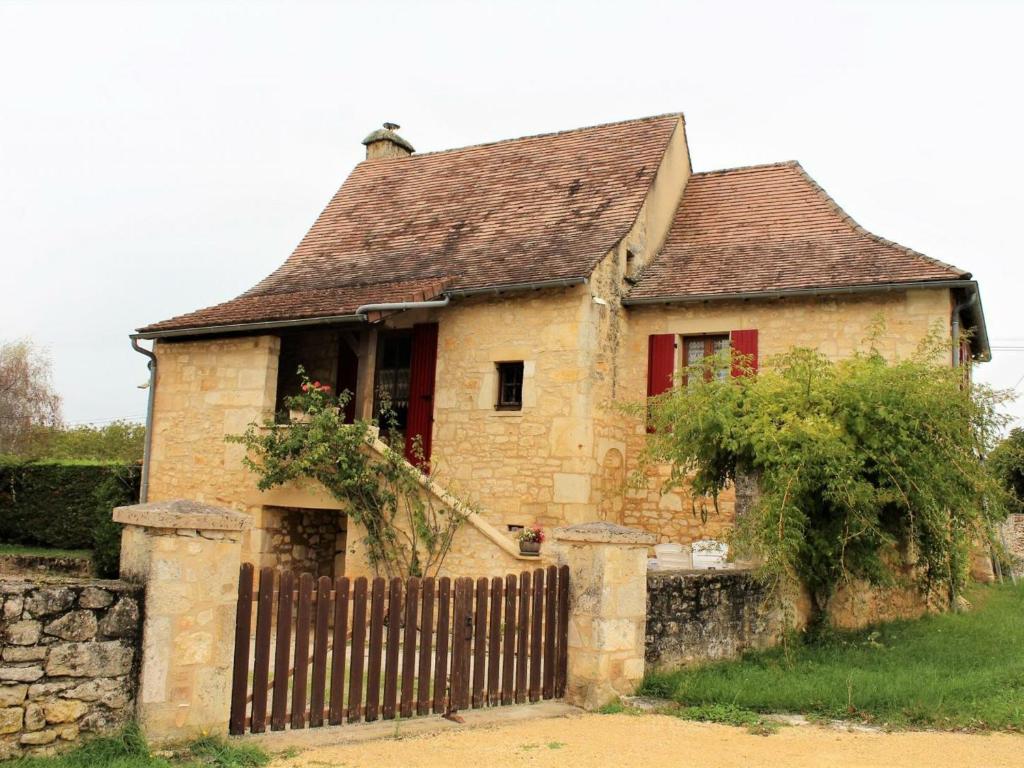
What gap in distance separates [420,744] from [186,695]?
1.40 meters

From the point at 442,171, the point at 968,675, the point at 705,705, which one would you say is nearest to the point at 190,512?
the point at 705,705

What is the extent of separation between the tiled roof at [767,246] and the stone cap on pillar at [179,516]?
8.92 m

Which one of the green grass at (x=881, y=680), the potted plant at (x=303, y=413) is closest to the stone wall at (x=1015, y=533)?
the green grass at (x=881, y=680)

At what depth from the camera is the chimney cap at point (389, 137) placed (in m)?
18.4

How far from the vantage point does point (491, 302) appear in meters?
13.2

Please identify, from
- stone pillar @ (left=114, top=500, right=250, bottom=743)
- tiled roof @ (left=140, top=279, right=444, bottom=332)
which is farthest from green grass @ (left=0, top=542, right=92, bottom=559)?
stone pillar @ (left=114, top=500, right=250, bottom=743)

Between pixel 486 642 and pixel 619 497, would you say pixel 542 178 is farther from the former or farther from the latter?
pixel 486 642

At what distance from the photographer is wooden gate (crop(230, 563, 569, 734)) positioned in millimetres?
5359

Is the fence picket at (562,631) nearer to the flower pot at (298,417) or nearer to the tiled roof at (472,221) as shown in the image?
the flower pot at (298,417)

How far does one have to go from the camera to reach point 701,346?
13.3 m

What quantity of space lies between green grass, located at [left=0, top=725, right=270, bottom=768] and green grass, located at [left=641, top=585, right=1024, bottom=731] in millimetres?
3164

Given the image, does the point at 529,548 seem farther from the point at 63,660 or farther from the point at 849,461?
the point at 63,660

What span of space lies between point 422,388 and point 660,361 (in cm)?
346

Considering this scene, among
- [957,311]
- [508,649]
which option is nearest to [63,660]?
[508,649]
